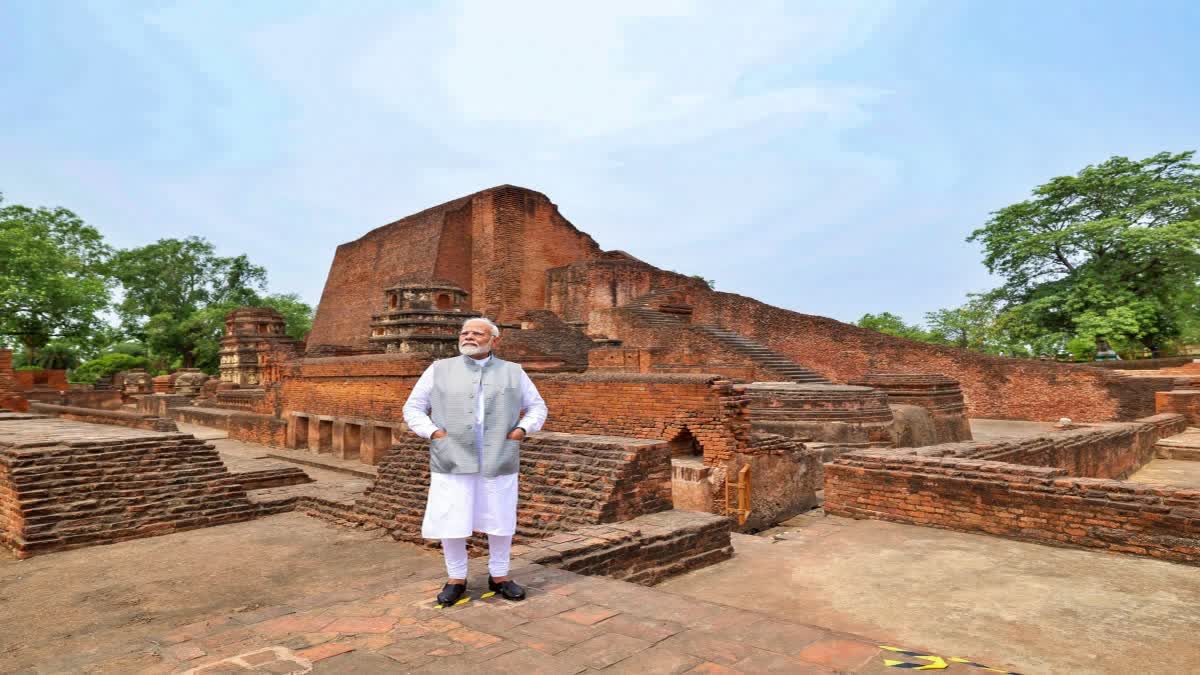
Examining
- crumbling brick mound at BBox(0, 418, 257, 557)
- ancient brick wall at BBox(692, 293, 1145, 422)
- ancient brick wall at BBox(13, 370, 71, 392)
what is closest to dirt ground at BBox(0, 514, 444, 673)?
crumbling brick mound at BBox(0, 418, 257, 557)

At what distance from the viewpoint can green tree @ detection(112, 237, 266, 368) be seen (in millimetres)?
32281

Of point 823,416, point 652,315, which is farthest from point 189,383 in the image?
point 823,416

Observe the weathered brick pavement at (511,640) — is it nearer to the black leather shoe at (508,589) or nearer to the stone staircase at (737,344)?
the black leather shoe at (508,589)

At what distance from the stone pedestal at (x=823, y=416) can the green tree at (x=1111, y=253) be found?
547 inches

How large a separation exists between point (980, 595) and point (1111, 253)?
20.3 m

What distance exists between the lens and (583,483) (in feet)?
17.1

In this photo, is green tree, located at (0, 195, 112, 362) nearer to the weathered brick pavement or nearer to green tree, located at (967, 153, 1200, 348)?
the weathered brick pavement

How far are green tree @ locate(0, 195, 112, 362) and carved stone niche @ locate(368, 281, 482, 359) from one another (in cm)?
1564

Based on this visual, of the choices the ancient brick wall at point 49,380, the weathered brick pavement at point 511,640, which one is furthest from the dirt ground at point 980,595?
the ancient brick wall at point 49,380

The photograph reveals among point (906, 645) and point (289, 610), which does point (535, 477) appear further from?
point (906, 645)

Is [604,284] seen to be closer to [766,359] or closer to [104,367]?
[766,359]

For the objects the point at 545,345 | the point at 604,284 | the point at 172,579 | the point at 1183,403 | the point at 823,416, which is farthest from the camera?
the point at 604,284

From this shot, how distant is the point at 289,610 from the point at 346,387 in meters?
9.36

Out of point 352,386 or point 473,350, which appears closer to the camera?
point 473,350
